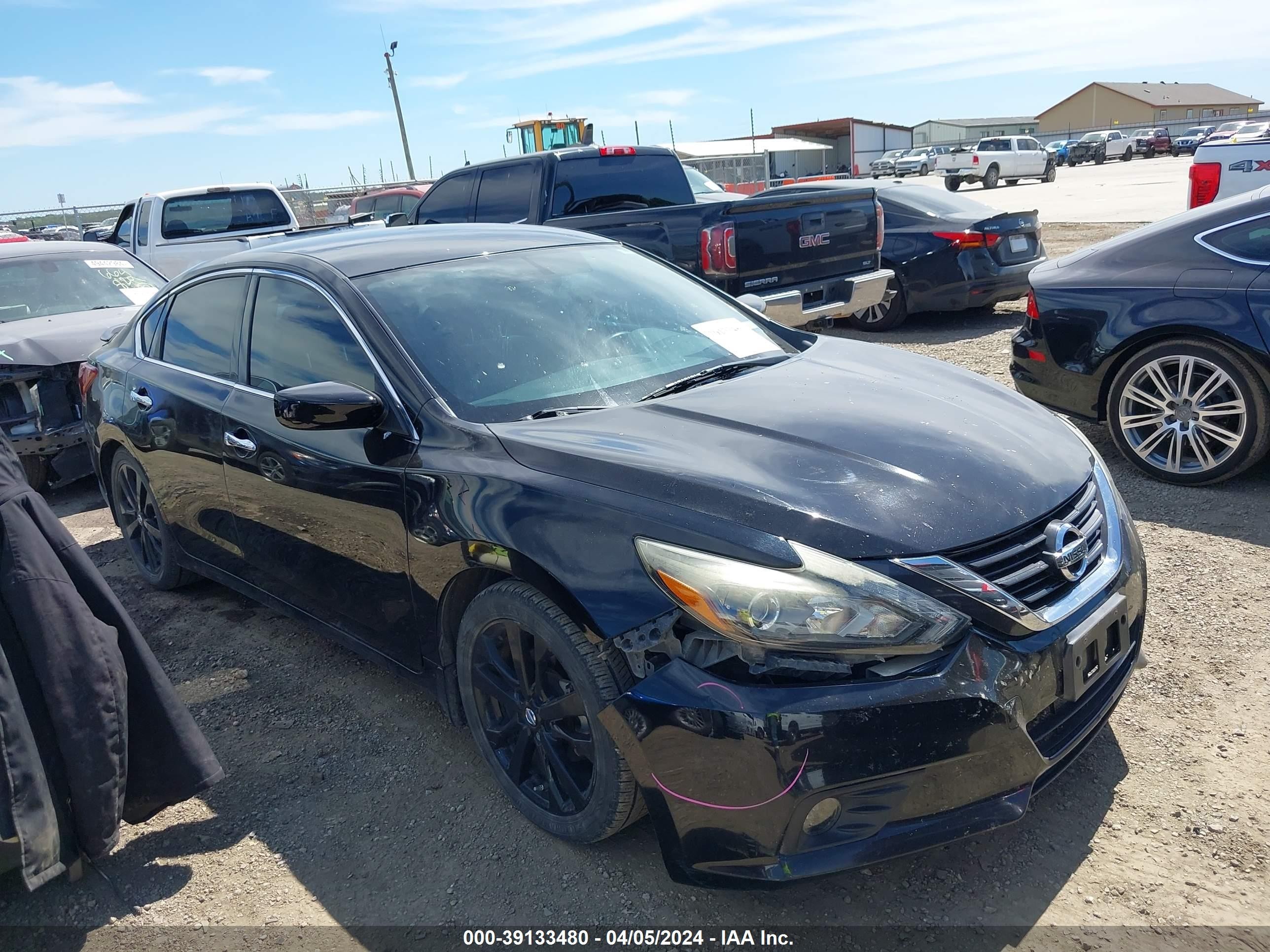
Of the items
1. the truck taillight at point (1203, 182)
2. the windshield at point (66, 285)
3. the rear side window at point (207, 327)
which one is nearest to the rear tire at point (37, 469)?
the windshield at point (66, 285)

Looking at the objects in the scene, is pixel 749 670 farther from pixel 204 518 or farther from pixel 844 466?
pixel 204 518

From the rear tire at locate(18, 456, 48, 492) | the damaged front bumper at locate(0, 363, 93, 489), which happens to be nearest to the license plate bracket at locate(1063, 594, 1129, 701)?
the damaged front bumper at locate(0, 363, 93, 489)

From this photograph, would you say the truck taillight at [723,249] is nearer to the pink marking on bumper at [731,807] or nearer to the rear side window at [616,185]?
the rear side window at [616,185]

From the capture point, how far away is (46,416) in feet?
20.6

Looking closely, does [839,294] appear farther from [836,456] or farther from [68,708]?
[68,708]

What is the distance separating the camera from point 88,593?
2.66m

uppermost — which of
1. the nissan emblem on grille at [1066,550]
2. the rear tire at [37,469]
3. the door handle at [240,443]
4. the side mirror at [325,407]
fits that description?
the side mirror at [325,407]

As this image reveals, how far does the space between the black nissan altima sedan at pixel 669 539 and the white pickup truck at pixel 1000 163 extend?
128 ft

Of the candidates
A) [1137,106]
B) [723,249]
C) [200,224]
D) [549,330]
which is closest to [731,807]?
[549,330]

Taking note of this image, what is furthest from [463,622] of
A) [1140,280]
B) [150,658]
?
[1140,280]

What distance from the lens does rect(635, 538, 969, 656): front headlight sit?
6.94 ft

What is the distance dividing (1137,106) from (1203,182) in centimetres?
9966

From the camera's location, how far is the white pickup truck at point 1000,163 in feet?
128

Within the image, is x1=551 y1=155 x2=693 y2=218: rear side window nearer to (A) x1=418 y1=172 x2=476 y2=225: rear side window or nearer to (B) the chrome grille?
(A) x1=418 y1=172 x2=476 y2=225: rear side window
